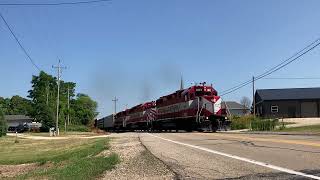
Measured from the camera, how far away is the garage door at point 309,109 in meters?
89.6

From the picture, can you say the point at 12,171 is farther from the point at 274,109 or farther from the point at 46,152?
the point at 274,109

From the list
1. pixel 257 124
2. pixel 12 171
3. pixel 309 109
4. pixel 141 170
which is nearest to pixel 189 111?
pixel 257 124

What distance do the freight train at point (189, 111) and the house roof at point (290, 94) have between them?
35.6 meters

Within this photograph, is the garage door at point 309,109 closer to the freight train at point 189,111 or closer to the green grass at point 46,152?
the freight train at point 189,111

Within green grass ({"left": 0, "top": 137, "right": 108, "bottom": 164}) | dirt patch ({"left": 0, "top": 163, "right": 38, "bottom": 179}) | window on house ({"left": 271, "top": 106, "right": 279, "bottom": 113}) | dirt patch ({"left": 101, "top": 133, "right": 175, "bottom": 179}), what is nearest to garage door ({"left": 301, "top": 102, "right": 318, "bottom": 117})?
window on house ({"left": 271, "top": 106, "right": 279, "bottom": 113})

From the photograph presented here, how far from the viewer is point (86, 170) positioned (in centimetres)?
1361

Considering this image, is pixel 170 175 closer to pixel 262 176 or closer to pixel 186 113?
pixel 262 176

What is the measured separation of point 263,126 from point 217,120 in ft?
29.9

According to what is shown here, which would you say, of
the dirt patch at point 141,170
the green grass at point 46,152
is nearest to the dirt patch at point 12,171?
the green grass at point 46,152

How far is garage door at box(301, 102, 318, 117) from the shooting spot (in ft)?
294

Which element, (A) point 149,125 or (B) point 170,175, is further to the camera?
(A) point 149,125

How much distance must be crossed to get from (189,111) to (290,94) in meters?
50.3

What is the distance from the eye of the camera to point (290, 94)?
90938 mm

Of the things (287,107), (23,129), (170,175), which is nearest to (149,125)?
(287,107)
